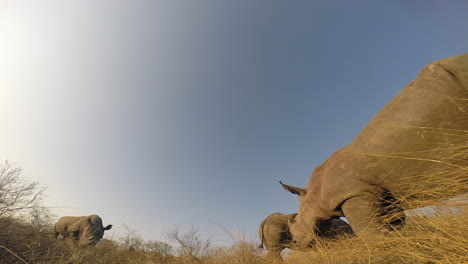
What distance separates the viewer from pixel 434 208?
66.9 inches

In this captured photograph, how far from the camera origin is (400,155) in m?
2.90

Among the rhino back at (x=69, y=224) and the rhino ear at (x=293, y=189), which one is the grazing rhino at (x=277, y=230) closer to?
the rhino ear at (x=293, y=189)

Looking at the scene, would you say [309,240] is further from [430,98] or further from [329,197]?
[430,98]

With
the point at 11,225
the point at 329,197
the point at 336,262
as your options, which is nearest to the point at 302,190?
the point at 329,197

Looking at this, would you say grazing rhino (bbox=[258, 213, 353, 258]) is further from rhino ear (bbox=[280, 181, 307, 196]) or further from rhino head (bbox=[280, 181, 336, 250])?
rhino ear (bbox=[280, 181, 307, 196])

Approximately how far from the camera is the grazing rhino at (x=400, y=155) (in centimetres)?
234

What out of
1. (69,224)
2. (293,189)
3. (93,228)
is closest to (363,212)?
(293,189)

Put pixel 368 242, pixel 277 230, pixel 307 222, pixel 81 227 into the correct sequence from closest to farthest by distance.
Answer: pixel 368 242, pixel 307 222, pixel 277 230, pixel 81 227

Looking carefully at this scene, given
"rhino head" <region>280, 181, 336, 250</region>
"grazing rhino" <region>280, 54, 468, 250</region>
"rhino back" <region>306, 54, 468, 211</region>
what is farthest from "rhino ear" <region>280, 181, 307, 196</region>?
"rhino back" <region>306, 54, 468, 211</region>

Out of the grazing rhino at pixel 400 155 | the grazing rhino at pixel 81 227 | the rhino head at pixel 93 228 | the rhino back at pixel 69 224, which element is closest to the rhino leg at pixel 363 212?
the grazing rhino at pixel 400 155

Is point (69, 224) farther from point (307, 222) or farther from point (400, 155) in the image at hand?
point (400, 155)

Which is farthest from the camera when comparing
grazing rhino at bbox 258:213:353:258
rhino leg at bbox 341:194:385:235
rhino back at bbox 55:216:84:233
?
rhino back at bbox 55:216:84:233

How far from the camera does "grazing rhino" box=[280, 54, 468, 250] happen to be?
2.34 meters

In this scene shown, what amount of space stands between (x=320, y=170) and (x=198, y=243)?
4.60 meters
